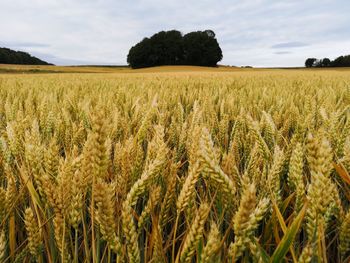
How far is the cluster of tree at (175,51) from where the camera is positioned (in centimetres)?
5047

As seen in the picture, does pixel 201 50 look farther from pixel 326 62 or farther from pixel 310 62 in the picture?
pixel 310 62

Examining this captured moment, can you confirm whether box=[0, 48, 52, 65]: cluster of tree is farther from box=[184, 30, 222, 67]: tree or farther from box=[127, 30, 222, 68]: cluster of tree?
box=[184, 30, 222, 67]: tree

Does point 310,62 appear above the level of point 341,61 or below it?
below

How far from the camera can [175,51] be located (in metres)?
50.8

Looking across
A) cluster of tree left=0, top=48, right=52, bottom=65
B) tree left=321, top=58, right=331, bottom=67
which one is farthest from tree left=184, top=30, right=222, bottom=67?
cluster of tree left=0, top=48, right=52, bottom=65

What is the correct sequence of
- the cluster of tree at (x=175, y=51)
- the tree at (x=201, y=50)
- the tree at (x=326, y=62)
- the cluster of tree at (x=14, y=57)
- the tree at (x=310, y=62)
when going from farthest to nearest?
the tree at (x=310, y=62), the tree at (x=326, y=62), the cluster of tree at (x=14, y=57), the tree at (x=201, y=50), the cluster of tree at (x=175, y=51)

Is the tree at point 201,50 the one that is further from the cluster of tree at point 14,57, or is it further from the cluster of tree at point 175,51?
the cluster of tree at point 14,57

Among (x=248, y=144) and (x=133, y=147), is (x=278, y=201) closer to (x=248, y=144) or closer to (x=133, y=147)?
(x=133, y=147)

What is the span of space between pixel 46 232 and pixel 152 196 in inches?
10.5

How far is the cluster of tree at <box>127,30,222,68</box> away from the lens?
50469mm

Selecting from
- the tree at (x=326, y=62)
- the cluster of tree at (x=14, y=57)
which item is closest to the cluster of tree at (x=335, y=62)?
the tree at (x=326, y=62)

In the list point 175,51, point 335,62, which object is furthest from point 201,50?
point 335,62

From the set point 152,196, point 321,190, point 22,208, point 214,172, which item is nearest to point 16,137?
point 22,208

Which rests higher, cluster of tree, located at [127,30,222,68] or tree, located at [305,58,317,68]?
cluster of tree, located at [127,30,222,68]
